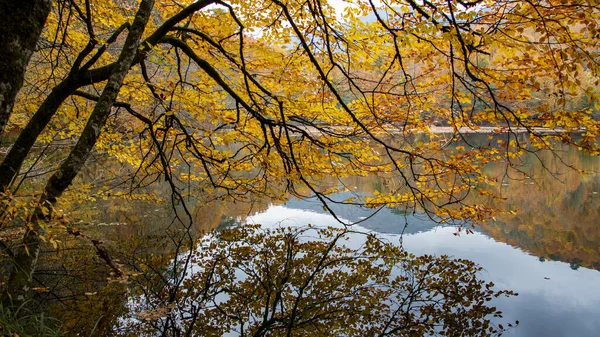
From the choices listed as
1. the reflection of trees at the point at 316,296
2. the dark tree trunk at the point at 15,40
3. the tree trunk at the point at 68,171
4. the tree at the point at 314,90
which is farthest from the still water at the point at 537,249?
the dark tree trunk at the point at 15,40

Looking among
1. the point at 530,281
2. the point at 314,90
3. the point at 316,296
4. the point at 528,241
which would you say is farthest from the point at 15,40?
the point at 528,241

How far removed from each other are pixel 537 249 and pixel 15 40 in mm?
10852

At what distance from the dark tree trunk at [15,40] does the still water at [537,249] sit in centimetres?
363

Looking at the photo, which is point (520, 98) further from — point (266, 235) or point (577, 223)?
point (577, 223)

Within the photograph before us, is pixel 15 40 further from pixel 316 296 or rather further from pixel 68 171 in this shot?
pixel 316 296

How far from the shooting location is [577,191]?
14.7m

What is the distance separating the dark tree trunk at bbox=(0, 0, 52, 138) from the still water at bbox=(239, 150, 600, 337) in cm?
363

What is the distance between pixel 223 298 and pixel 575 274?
728cm

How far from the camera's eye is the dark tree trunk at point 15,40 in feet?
4.53

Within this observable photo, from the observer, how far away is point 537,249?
925cm

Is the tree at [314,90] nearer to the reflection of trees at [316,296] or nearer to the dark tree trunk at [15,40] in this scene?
the dark tree trunk at [15,40]

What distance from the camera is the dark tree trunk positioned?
1380 millimetres

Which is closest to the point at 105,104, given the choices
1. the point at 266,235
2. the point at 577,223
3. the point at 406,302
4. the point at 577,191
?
the point at 406,302

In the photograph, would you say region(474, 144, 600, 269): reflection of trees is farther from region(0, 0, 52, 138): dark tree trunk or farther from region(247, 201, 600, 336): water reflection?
region(0, 0, 52, 138): dark tree trunk
